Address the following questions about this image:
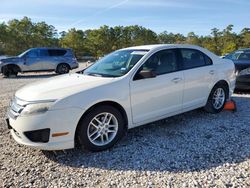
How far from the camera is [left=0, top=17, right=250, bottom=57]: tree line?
175 ft

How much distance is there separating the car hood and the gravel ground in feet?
2.86

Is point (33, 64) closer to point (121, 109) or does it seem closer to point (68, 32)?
point (121, 109)

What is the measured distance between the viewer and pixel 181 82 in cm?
516

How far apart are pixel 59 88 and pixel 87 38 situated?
58.2m

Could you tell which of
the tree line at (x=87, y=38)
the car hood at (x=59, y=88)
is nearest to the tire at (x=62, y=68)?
the car hood at (x=59, y=88)

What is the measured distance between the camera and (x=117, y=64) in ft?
16.5

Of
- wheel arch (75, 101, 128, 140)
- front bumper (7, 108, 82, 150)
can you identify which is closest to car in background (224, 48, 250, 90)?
wheel arch (75, 101, 128, 140)

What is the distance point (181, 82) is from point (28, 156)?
2.82 m

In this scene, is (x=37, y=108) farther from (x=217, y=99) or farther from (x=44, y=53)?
(x=44, y=53)

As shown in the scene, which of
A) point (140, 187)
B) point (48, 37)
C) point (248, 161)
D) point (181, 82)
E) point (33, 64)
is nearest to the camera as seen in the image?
point (140, 187)

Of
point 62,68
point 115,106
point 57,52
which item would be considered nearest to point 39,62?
point 57,52

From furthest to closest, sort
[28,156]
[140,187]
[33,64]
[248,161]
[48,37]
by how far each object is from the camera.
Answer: [48,37], [33,64], [28,156], [248,161], [140,187]

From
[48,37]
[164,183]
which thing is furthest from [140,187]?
[48,37]

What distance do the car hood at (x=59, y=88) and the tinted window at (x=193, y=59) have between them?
172cm
